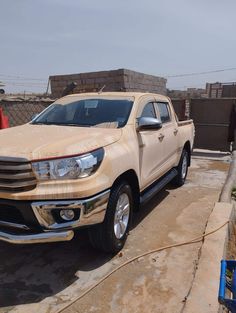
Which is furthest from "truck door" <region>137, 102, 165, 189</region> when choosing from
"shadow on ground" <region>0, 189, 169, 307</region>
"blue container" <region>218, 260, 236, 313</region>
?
"blue container" <region>218, 260, 236, 313</region>

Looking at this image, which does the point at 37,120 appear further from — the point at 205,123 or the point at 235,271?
the point at 205,123

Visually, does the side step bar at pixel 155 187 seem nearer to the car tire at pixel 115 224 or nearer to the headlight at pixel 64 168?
the car tire at pixel 115 224

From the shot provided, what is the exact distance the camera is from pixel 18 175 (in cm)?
323

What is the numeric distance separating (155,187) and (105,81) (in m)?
6.90

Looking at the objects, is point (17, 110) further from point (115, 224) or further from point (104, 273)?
point (104, 273)

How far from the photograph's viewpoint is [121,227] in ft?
13.4

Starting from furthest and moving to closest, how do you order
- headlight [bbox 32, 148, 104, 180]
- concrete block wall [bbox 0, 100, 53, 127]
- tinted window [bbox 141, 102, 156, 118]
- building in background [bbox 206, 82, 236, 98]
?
building in background [bbox 206, 82, 236, 98] → concrete block wall [bbox 0, 100, 53, 127] → tinted window [bbox 141, 102, 156, 118] → headlight [bbox 32, 148, 104, 180]

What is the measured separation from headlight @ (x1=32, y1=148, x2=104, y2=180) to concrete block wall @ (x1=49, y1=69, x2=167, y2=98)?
8.11 m

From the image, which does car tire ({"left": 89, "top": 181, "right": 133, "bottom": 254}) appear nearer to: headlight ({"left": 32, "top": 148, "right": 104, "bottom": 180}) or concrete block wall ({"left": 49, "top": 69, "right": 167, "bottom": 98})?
headlight ({"left": 32, "top": 148, "right": 104, "bottom": 180})

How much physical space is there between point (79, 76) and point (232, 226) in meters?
8.40

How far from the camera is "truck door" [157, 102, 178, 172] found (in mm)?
5677

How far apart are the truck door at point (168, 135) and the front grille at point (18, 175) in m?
2.71

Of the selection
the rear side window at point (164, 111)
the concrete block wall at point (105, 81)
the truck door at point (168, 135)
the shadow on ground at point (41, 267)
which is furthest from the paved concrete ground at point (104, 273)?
the concrete block wall at point (105, 81)

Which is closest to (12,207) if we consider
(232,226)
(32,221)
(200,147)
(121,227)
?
(32,221)
